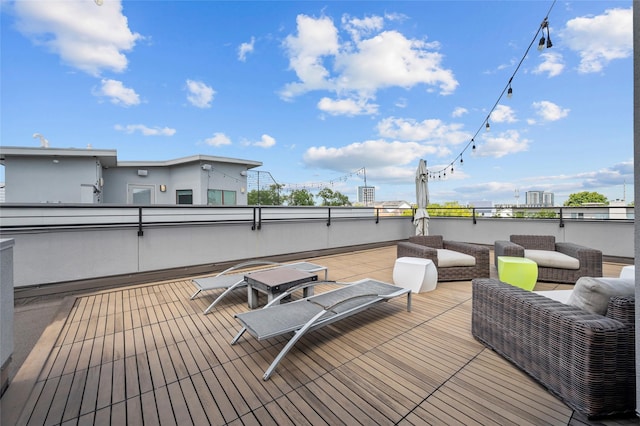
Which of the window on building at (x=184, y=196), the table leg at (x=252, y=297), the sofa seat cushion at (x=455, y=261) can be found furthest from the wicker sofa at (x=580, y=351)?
the window on building at (x=184, y=196)

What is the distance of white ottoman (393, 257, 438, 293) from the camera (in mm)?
3572

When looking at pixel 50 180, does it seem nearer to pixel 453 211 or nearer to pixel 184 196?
pixel 184 196

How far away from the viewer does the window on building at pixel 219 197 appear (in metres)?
9.56

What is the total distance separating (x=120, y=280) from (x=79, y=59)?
8453mm

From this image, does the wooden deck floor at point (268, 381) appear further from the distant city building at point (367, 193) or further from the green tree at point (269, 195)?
the distant city building at point (367, 193)

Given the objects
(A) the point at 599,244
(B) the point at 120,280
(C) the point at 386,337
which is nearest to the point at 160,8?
(B) the point at 120,280

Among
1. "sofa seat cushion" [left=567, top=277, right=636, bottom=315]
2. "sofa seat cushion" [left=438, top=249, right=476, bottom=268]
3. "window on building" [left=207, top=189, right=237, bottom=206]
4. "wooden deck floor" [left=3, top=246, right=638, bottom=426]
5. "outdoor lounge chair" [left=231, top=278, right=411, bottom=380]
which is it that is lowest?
"wooden deck floor" [left=3, top=246, right=638, bottom=426]

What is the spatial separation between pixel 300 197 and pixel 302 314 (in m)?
9.61

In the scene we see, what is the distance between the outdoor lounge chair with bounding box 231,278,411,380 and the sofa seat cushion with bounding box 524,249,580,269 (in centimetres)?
258

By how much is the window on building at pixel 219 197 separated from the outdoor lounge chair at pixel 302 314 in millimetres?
7519

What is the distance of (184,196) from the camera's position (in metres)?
9.80

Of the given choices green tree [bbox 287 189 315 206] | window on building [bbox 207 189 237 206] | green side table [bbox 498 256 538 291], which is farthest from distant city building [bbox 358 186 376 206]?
green side table [bbox 498 256 538 291]

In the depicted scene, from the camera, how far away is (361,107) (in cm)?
1288

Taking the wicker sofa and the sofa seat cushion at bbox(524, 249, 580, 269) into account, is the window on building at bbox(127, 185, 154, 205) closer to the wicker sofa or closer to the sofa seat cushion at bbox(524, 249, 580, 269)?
the wicker sofa
